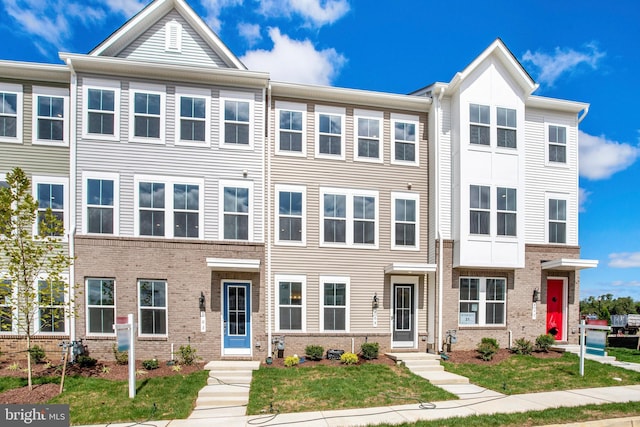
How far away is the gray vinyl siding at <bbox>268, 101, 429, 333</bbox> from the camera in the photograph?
13.2 metres

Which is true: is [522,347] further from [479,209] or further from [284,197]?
[284,197]

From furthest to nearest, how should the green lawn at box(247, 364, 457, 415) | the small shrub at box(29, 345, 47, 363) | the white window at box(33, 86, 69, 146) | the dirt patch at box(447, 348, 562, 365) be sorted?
the dirt patch at box(447, 348, 562, 365), the white window at box(33, 86, 69, 146), the small shrub at box(29, 345, 47, 363), the green lawn at box(247, 364, 457, 415)

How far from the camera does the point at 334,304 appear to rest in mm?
13297

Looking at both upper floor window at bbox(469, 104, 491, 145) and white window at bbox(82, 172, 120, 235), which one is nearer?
white window at bbox(82, 172, 120, 235)

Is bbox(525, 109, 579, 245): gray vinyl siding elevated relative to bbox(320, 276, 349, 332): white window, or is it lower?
elevated

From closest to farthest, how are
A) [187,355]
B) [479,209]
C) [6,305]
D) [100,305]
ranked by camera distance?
[6,305] → [187,355] → [100,305] → [479,209]

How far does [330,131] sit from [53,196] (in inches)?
344

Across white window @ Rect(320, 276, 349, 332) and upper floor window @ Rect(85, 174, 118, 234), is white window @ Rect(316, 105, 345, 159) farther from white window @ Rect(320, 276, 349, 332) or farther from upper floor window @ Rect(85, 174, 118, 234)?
upper floor window @ Rect(85, 174, 118, 234)

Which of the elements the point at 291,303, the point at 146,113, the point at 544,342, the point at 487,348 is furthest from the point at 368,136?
the point at 544,342

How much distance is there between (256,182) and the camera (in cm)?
1279

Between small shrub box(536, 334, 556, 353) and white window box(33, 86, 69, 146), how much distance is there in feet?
53.7

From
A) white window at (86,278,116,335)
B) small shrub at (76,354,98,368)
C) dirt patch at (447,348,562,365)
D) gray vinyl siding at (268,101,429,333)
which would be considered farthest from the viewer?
gray vinyl siding at (268,101,429,333)

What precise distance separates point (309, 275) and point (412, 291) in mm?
3650

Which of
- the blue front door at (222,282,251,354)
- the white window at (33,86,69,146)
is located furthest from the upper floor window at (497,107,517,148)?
the white window at (33,86,69,146)
